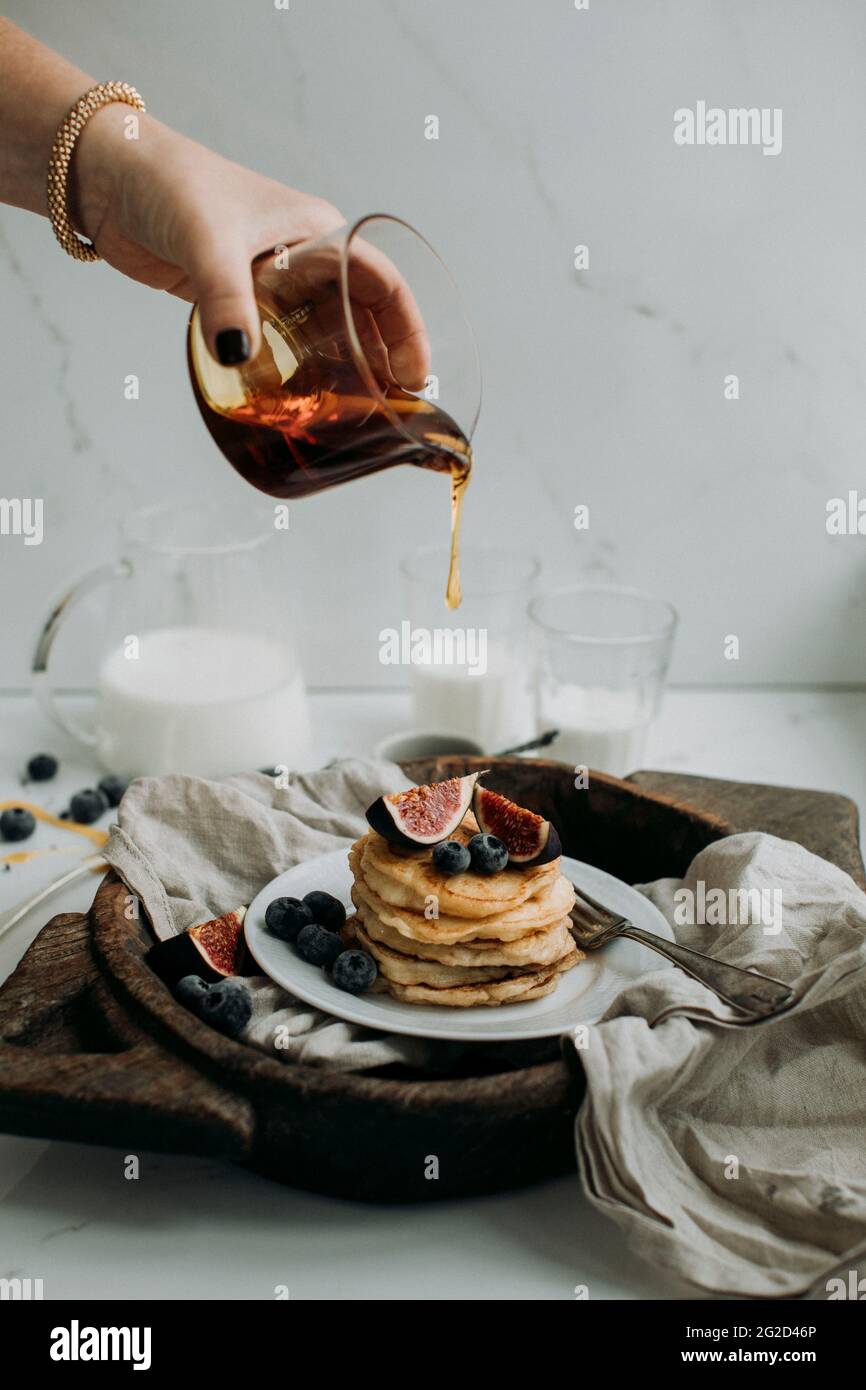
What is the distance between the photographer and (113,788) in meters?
2.24

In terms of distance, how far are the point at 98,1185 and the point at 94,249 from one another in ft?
3.91

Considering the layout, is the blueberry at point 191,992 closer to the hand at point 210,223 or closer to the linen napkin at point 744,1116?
the linen napkin at point 744,1116

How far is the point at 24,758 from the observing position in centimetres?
245

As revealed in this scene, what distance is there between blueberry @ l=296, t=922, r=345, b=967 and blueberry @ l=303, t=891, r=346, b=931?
6 centimetres

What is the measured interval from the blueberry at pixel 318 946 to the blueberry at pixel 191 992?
14 centimetres

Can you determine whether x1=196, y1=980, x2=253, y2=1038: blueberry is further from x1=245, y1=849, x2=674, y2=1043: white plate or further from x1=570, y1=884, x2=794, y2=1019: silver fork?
x1=570, y1=884, x2=794, y2=1019: silver fork

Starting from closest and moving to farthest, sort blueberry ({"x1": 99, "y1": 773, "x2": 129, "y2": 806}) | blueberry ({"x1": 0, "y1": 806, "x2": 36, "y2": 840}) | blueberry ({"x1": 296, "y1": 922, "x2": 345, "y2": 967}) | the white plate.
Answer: the white plate, blueberry ({"x1": 296, "y1": 922, "x2": 345, "y2": 967}), blueberry ({"x1": 0, "y1": 806, "x2": 36, "y2": 840}), blueberry ({"x1": 99, "y1": 773, "x2": 129, "y2": 806})

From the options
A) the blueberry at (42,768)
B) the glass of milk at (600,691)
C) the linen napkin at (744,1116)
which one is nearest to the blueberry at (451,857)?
the linen napkin at (744,1116)

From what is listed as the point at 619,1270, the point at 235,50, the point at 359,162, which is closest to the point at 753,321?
the point at 359,162

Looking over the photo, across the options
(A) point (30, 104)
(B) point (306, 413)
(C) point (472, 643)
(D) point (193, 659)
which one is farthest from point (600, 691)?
(A) point (30, 104)

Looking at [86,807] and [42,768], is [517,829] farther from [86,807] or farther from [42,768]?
[42,768]

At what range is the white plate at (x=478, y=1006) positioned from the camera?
1401 millimetres

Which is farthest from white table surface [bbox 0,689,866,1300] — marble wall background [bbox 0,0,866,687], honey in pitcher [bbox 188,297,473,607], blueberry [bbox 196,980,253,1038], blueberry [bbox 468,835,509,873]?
marble wall background [bbox 0,0,866,687]

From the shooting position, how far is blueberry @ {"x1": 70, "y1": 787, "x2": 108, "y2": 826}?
7.17 feet
